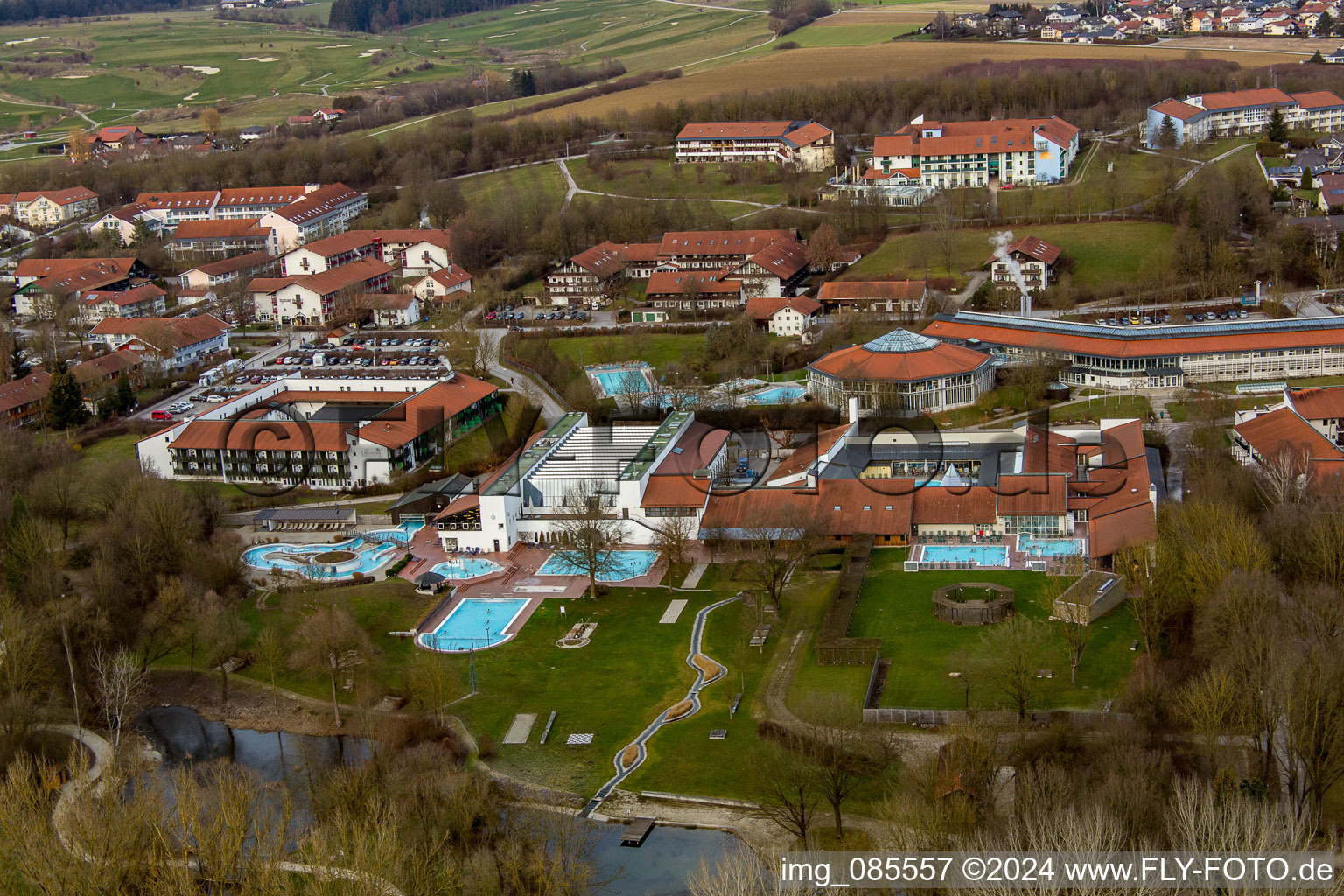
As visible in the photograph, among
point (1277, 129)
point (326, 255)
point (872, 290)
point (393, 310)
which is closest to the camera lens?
point (872, 290)

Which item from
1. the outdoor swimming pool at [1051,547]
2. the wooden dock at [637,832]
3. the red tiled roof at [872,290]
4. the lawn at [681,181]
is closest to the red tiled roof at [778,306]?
the red tiled roof at [872,290]

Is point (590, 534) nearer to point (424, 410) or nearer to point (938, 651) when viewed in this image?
point (938, 651)

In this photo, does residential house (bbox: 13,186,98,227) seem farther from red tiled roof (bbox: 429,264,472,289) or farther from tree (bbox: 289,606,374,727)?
tree (bbox: 289,606,374,727)

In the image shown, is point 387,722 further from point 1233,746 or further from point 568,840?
point 1233,746

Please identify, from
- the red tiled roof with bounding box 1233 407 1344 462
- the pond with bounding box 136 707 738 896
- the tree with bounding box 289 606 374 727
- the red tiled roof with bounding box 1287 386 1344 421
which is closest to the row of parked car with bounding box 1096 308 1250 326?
the red tiled roof with bounding box 1287 386 1344 421

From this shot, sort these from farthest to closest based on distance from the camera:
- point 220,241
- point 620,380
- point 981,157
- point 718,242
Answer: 1. point 220,241
2. point 981,157
3. point 718,242
4. point 620,380

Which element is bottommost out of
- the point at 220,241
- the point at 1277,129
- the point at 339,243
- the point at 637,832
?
the point at 637,832

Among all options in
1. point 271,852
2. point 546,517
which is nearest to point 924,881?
point 271,852

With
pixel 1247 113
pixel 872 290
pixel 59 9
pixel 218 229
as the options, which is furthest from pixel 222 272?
pixel 59 9
